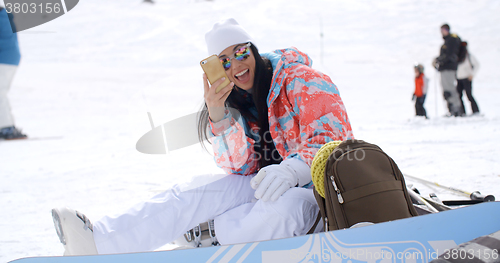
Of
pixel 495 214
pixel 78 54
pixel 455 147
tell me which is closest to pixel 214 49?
pixel 495 214

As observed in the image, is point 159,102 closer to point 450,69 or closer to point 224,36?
point 224,36

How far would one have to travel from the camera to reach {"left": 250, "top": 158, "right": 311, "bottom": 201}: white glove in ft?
4.16

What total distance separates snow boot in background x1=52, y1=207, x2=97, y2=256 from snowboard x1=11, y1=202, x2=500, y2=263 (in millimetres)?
381

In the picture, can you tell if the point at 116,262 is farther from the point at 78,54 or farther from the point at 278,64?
the point at 78,54

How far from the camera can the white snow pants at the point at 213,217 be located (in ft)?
4.32

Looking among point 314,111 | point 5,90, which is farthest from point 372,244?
point 5,90

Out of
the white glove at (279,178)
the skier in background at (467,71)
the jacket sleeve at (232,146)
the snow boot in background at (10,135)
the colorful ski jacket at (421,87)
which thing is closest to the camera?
the white glove at (279,178)

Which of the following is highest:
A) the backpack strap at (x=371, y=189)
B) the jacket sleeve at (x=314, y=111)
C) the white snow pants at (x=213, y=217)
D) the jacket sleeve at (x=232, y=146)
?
the jacket sleeve at (x=314, y=111)

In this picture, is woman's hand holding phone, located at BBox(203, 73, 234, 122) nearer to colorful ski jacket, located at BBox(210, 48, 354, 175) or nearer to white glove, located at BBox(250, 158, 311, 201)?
colorful ski jacket, located at BBox(210, 48, 354, 175)

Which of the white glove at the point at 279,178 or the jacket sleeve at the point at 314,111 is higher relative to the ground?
the jacket sleeve at the point at 314,111

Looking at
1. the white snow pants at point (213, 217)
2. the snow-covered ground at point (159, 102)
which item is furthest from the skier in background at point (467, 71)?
the white snow pants at point (213, 217)
